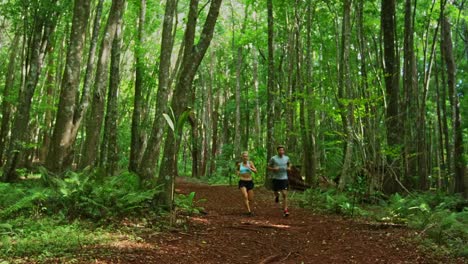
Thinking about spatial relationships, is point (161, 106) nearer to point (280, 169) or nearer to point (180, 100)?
point (180, 100)

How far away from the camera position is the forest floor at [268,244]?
6074mm

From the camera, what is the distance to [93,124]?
12.3m

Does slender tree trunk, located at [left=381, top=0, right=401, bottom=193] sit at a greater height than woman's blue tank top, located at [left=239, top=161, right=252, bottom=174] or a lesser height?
greater

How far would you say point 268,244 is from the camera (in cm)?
730

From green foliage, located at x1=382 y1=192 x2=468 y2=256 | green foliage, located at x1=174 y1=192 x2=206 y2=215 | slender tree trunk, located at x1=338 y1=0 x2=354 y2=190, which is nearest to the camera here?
green foliage, located at x1=382 y1=192 x2=468 y2=256

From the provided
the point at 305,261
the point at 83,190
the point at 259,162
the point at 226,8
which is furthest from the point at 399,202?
the point at 226,8

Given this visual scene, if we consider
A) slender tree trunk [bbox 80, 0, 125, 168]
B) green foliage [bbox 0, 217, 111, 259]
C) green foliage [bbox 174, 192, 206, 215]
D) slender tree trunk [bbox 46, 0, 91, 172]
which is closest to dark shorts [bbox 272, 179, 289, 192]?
green foliage [bbox 174, 192, 206, 215]

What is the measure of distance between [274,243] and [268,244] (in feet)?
0.51

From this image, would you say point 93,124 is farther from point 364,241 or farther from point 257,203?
point 364,241

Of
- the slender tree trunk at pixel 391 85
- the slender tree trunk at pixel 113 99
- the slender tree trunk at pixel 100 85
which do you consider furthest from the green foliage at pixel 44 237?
the slender tree trunk at pixel 391 85

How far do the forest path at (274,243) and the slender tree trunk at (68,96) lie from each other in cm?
410

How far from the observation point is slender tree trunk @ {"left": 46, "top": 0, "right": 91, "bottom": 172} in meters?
10.1

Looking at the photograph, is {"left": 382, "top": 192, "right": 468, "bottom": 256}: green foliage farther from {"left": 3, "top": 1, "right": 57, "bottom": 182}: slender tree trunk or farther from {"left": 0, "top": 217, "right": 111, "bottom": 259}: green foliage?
{"left": 3, "top": 1, "right": 57, "bottom": 182}: slender tree trunk

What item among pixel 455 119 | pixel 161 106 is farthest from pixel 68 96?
pixel 455 119
